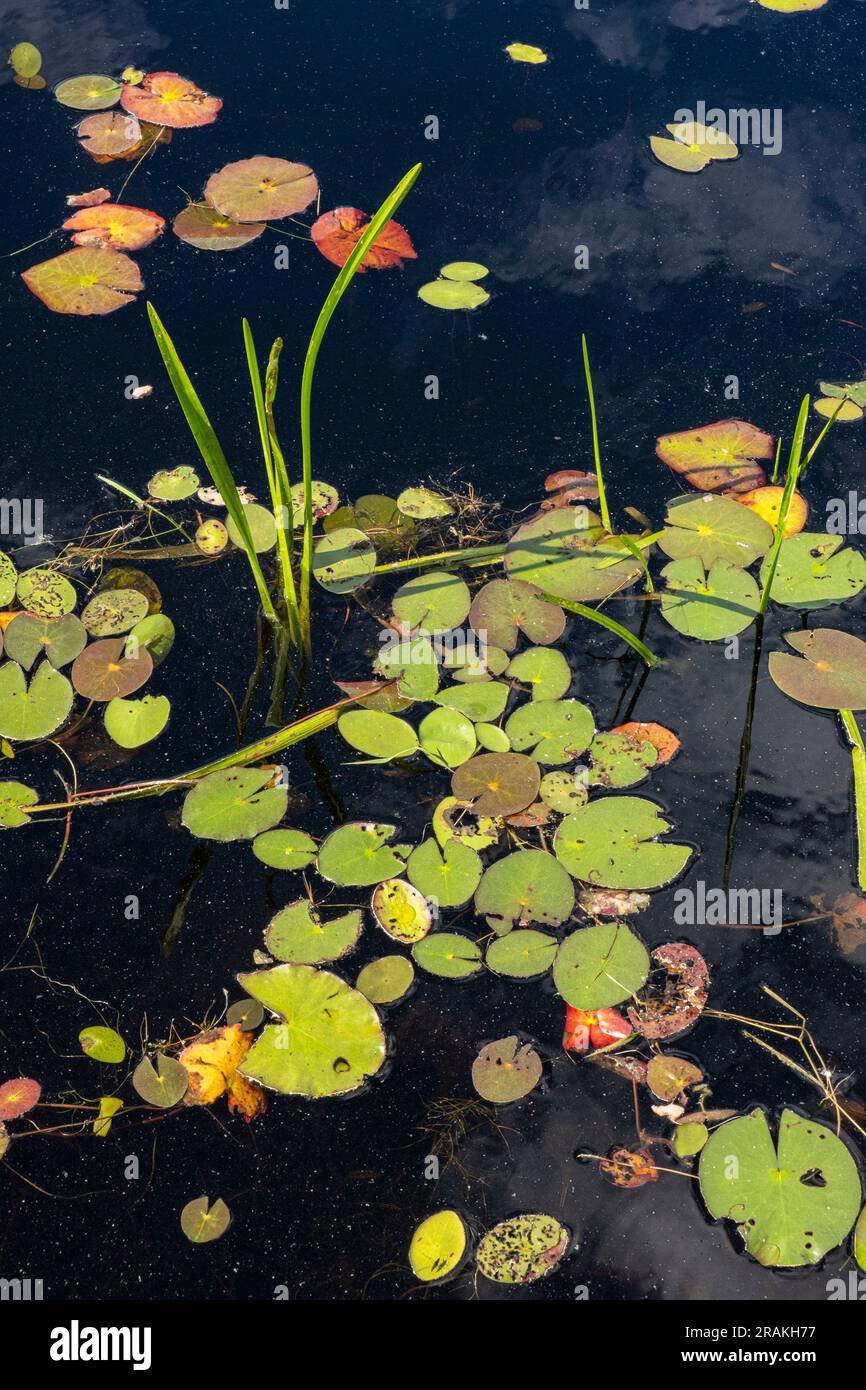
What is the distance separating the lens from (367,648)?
7.11ft

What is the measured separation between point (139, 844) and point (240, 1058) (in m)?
0.44

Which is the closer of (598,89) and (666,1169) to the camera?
(666,1169)

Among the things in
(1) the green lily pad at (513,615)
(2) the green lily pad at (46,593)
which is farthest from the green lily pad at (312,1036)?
(2) the green lily pad at (46,593)

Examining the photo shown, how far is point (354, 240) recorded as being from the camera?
284cm

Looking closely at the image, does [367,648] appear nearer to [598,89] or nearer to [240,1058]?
[240,1058]

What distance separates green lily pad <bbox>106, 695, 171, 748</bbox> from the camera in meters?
2.04

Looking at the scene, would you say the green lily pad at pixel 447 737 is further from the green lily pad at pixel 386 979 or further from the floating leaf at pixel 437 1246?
the floating leaf at pixel 437 1246

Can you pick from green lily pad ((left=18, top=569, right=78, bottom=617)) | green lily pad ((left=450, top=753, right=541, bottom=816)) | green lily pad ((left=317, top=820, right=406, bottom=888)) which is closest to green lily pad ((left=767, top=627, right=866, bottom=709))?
green lily pad ((left=450, top=753, right=541, bottom=816))

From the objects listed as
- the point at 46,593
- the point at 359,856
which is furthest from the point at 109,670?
the point at 359,856

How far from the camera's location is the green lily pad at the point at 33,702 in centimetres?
205

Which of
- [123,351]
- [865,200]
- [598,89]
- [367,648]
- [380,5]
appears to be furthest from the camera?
[380,5]

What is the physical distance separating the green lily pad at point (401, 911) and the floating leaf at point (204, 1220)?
0.48 metres

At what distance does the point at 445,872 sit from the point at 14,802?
0.79m
